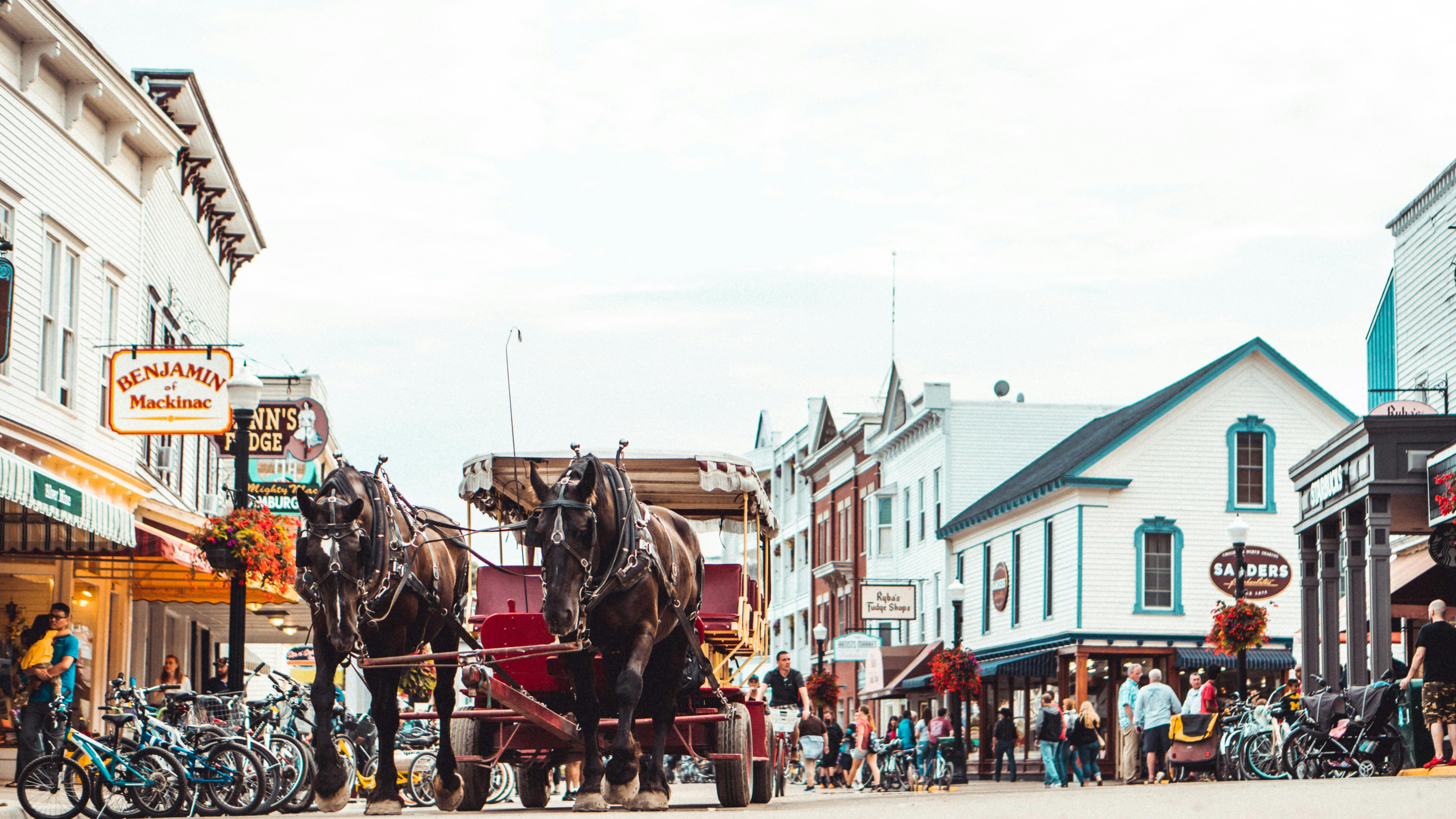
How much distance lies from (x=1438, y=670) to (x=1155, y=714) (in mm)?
7285

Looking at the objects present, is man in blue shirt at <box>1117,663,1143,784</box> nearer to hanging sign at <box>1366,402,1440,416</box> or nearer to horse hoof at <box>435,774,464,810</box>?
hanging sign at <box>1366,402,1440,416</box>

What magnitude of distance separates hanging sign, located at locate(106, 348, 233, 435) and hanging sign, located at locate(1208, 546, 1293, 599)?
2408 centimetres

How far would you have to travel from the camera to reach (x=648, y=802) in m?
11.9

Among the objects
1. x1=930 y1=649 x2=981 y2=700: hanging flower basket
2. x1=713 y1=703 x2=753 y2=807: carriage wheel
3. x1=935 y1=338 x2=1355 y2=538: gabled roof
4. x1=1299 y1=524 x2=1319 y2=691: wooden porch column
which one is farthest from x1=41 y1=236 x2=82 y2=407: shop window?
x1=935 y1=338 x2=1355 y2=538: gabled roof

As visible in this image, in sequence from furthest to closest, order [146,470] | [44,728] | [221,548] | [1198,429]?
[1198,429]
[146,470]
[221,548]
[44,728]

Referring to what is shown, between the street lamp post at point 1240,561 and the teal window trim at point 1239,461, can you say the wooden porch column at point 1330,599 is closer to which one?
the street lamp post at point 1240,561

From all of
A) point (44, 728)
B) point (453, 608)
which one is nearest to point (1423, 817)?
point (453, 608)

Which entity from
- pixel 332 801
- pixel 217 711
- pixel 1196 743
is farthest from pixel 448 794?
pixel 1196 743

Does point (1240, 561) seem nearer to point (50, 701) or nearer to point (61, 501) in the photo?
point (61, 501)

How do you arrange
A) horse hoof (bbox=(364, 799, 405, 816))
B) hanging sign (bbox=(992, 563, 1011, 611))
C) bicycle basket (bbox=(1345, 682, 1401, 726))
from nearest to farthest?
horse hoof (bbox=(364, 799, 405, 816)), bicycle basket (bbox=(1345, 682, 1401, 726)), hanging sign (bbox=(992, 563, 1011, 611))

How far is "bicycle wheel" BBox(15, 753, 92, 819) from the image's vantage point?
14.1 metres

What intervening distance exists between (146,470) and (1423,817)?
2067cm

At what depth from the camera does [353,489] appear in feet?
39.1

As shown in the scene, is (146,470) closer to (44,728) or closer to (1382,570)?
(44,728)
